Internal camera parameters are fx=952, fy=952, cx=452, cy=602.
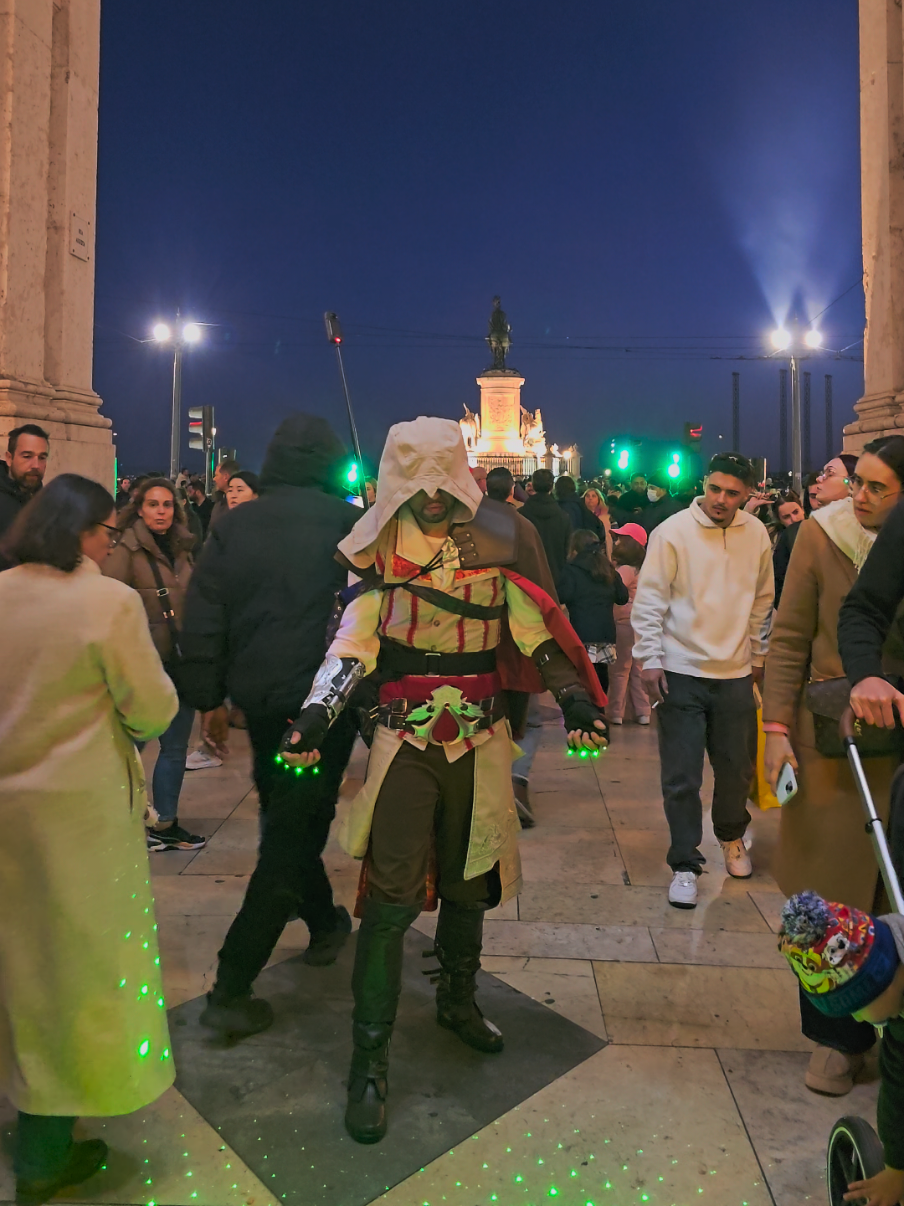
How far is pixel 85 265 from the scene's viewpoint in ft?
30.5

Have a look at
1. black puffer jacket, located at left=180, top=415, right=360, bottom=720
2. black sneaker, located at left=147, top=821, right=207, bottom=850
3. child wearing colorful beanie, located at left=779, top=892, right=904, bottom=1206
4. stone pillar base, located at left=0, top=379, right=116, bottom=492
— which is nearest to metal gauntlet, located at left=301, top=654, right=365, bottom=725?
black puffer jacket, located at left=180, top=415, right=360, bottom=720

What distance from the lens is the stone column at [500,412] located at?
42.8m

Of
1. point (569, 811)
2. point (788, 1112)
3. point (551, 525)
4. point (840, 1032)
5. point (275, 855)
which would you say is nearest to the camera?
point (840, 1032)

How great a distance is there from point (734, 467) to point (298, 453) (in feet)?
7.51

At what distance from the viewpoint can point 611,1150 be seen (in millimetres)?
2826

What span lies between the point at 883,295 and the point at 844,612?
6434mm

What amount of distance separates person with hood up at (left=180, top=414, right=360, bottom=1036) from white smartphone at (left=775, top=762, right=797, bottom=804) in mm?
1600

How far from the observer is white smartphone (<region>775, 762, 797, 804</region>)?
3.14m

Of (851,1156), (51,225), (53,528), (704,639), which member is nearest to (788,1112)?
(851,1156)

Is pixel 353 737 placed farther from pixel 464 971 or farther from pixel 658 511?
pixel 658 511

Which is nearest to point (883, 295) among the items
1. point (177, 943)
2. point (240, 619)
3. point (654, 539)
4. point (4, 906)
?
point (654, 539)

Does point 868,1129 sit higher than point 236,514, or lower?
lower

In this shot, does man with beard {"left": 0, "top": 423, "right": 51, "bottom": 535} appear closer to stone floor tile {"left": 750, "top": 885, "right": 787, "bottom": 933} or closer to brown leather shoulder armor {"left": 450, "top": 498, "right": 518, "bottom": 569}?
brown leather shoulder armor {"left": 450, "top": 498, "right": 518, "bottom": 569}

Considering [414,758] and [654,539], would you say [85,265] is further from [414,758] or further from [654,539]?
[414,758]
